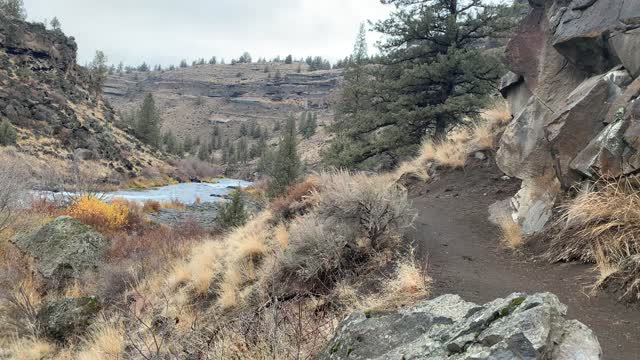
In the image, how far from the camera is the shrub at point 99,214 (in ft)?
65.0

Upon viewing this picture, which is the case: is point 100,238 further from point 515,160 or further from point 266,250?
point 515,160

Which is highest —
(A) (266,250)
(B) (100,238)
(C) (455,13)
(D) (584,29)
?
(C) (455,13)

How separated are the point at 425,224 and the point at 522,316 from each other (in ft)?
22.2

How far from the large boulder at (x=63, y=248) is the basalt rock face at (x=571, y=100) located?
11926 mm

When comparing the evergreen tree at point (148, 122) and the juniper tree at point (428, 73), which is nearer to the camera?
the juniper tree at point (428, 73)

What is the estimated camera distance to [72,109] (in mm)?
54344

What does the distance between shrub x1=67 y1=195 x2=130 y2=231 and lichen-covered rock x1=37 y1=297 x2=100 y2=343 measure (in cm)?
1062

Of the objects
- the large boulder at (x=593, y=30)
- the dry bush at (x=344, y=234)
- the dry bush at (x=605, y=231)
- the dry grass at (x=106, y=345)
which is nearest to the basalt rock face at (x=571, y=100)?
the large boulder at (x=593, y=30)

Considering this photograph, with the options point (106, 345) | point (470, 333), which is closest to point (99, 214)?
point (106, 345)

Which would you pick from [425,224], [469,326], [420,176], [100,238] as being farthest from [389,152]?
[469,326]

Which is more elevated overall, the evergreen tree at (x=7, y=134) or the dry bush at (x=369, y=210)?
the evergreen tree at (x=7, y=134)

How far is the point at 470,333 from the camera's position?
A: 293 centimetres

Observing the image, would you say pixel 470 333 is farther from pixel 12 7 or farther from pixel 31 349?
pixel 12 7

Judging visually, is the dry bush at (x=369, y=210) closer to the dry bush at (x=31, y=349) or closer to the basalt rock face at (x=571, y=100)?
the basalt rock face at (x=571, y=100)
